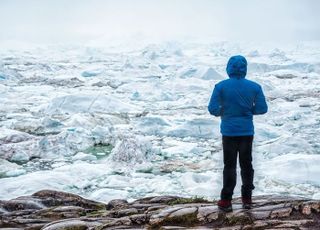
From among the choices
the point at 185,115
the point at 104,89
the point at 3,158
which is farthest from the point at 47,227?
the point at 104,89

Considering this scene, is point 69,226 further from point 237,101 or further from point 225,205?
point 237,101

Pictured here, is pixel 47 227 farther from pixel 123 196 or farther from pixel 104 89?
pixel 104 89

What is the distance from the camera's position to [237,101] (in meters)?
3.95

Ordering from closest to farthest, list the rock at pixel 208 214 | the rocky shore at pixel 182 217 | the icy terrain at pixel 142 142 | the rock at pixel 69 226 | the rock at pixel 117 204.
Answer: the rocky shore at pixel 182 217 → the rock at pixel 208 214 → the rock at pixel 69 226 → the rock at pixel 117 204 → the icy terrain at pixel 142 142

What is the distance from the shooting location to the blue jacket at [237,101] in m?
3.96

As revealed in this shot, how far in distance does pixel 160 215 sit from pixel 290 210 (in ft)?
4.15

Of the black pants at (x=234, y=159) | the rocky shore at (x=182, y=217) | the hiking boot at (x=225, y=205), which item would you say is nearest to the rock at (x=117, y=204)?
the rocky shore at (x=182, y=217)

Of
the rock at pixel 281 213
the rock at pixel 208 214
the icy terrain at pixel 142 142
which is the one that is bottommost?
the icy terrain at pixel 142 142

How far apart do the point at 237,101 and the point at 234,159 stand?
1.78 feet

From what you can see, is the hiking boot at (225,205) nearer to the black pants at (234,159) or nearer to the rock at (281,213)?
the black pants at (234,159)

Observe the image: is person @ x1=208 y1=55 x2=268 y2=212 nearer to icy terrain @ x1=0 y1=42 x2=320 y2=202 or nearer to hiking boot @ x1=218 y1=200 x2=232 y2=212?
hiking boot @ x1=218 y1=200 x2=232 y2=212

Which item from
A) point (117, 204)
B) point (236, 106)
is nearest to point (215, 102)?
point (236, 106)

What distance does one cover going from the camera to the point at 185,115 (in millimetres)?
17312

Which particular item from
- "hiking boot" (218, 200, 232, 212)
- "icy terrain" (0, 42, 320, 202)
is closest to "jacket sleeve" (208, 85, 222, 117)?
"hiking boot" (218, 200, 232, 212)
